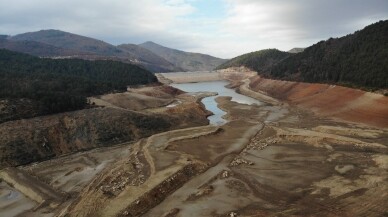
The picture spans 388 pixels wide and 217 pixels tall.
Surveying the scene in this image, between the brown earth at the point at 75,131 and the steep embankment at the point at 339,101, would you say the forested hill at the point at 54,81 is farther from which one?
the steep embankment at the point at 339,101

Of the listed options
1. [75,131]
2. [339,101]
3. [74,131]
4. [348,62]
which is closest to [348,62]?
[348,62]

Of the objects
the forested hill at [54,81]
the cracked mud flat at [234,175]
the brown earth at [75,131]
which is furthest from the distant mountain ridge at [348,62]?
the forested hill at [54,81]

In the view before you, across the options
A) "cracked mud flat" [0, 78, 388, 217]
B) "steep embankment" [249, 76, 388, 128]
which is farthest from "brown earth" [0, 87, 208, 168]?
"steep embankment" [249, 76, 388, 128]

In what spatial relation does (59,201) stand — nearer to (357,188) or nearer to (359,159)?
(357,188)

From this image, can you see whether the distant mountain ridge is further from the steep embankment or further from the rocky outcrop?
the rocky outcrop

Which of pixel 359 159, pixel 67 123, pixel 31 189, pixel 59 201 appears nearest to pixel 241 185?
pixel 359 159

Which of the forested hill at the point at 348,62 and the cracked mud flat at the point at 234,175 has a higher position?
the forested hill at the point at 348,62
